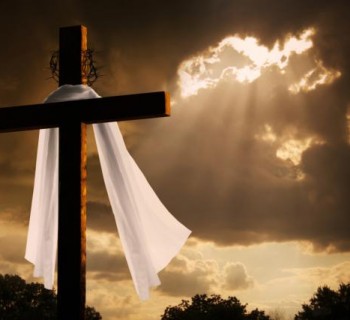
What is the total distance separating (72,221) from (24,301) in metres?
29.2

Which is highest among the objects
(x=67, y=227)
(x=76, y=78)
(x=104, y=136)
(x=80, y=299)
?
(x=76, y=78)

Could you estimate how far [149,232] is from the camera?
7684 mm

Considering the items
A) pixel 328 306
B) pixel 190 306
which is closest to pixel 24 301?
pixel 190 306

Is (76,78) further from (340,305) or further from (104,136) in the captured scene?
(340,305)

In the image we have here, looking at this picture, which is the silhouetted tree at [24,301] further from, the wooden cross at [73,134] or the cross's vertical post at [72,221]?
the cross's vertical post at [72,221]

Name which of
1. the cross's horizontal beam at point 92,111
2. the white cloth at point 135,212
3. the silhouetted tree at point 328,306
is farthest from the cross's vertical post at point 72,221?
the silhouetted tree at point 328,306

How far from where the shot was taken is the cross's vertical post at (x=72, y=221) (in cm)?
685

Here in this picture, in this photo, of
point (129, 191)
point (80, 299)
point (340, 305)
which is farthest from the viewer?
point (340, 305)

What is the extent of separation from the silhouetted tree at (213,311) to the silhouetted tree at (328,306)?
8090mm

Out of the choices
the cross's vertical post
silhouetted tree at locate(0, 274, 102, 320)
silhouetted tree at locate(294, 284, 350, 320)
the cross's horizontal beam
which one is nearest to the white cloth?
the cross's horizontal beam

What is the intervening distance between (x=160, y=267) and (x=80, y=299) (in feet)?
3.89

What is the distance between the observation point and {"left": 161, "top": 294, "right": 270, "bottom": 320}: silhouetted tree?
→ 38.0 m

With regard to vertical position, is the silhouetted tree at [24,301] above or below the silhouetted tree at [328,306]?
above

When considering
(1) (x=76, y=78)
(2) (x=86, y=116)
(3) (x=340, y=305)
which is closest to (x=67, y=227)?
(2) (x=86, y=116)
